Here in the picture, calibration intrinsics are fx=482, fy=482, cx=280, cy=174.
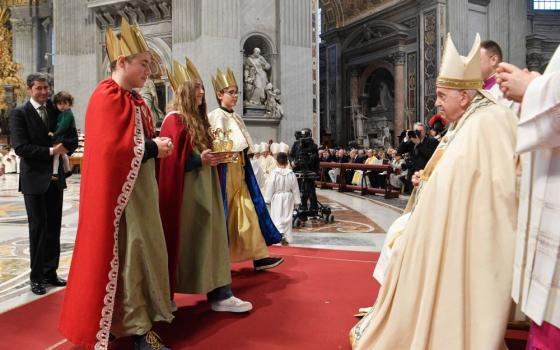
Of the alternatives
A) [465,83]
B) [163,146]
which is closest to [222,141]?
[163,146]

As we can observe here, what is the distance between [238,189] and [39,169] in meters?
1.68

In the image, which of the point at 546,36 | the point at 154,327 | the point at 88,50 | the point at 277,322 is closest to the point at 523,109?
the point at 277,322

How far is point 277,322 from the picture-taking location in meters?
3.38

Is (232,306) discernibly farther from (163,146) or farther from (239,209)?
(163,146)

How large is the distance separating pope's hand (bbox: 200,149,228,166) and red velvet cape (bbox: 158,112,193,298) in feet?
0.33

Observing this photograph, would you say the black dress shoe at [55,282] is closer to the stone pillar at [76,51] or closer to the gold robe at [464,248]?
the gold robe at [464,248]

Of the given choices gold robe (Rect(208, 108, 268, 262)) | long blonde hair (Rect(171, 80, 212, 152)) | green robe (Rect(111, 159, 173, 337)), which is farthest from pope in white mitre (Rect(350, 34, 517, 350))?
gold robe (Rect(208, 108, 268, 262))

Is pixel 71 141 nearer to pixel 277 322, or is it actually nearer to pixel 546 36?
pixel 277 322

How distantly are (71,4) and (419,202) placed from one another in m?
18.8

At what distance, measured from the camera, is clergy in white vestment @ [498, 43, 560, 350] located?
1.57 meters

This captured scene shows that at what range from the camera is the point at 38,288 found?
4051mm

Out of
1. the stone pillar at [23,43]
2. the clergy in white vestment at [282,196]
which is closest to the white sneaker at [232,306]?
the clergy in white vestment at [282,196]

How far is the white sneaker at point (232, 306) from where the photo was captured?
3.58 meters

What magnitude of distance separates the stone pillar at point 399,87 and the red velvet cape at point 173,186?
17.9 metres
